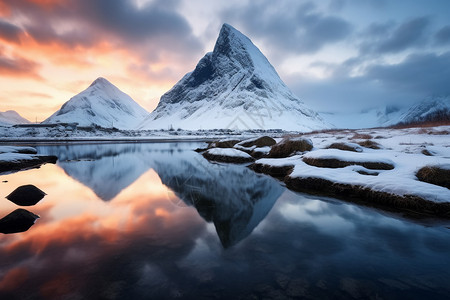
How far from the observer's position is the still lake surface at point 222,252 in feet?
14.3

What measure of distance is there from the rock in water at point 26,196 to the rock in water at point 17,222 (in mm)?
2783

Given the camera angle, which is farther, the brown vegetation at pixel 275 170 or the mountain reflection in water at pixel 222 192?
the brown vegetation at pixel 275 170

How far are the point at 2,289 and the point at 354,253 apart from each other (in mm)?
7520

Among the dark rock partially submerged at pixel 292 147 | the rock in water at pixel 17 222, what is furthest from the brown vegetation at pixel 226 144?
the rock in water at pixel 17 222

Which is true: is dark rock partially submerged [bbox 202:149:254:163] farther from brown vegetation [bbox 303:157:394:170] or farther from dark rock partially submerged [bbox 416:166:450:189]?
dark rock partially submerged [bbox 416:166:450:189]

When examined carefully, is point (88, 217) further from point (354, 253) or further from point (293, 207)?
point (354, 253)

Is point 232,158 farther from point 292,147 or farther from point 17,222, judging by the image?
point 17,222

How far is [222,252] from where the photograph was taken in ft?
19.1

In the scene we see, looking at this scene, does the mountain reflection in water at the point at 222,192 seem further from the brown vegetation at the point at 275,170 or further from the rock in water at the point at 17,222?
the rock in water at the point at 17,222

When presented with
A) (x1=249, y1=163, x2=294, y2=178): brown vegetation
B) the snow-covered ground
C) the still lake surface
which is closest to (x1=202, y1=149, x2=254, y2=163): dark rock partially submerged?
(x1=249, y1=163, x2=294, y2=178): brown vegetation

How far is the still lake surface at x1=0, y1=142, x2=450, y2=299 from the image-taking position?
4.35 meters

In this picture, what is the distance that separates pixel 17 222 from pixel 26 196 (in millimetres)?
3713

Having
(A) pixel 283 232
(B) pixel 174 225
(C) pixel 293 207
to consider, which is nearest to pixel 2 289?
(B) pixel 174 225

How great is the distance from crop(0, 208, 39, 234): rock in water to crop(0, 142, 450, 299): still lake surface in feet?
1.02
